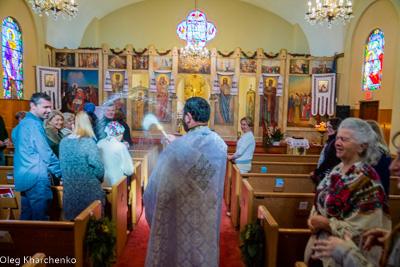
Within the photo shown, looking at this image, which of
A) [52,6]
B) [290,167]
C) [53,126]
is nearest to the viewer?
[53,126]

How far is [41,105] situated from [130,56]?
9669 mm

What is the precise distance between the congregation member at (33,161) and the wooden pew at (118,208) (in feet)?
2.17

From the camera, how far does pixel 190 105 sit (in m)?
2.34

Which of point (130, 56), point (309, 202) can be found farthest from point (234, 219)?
point (130, 56)

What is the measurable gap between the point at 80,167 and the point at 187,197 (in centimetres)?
137

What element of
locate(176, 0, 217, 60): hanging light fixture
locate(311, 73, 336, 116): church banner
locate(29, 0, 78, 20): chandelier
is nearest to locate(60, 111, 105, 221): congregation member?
locate(29, 0, 78, 20): chandelier

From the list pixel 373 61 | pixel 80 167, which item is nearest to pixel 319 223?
pixel 80 167

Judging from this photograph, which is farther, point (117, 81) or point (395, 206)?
point (117, 81)

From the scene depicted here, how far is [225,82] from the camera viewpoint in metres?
12.6

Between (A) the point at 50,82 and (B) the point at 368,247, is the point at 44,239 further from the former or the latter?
(A) the point at 50,82

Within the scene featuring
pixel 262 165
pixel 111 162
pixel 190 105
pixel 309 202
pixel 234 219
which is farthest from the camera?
pixel 262 165

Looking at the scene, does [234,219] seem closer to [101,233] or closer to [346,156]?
[101,233]

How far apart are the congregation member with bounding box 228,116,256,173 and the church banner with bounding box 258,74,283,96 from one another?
7.74 metres

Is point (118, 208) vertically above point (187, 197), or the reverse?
point (187, 197)
